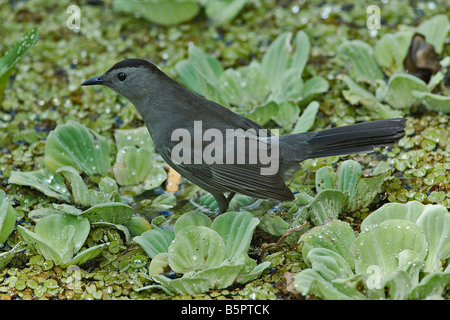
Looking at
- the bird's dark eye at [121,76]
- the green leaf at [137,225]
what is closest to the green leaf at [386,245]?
the green leaf at [137,225]

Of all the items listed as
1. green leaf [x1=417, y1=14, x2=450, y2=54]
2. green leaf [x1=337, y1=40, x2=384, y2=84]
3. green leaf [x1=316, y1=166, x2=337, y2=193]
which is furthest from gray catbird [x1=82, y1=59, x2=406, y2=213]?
green leaf [x1=417, y1=14, x2=450, y2=54]

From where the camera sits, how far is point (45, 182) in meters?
4.11

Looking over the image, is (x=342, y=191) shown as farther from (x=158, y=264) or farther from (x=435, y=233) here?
(x=158, y=264)

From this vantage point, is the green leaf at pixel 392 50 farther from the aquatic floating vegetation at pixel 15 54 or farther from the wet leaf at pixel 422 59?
the aquatic floating vegetation at pixel 15 54

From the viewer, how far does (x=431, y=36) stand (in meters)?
5.04

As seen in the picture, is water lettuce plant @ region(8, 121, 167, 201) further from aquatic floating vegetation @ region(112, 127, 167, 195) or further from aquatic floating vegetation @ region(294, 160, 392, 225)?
aquatic floating vegetation @ region(294, 160, 392, 225)

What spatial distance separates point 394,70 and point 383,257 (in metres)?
2.22

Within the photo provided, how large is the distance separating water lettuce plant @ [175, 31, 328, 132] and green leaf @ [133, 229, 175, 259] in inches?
53.5

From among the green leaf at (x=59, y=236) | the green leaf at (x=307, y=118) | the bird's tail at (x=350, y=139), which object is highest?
the green leaf at (x=307, y=118)

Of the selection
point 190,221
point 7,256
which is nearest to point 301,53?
point 190,221

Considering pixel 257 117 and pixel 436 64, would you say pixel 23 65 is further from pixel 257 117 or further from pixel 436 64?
pixel 436 64

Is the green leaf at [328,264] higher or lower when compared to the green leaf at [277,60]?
lower

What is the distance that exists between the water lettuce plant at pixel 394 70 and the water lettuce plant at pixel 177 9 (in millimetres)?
1426

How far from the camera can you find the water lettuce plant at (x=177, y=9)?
5.73m
